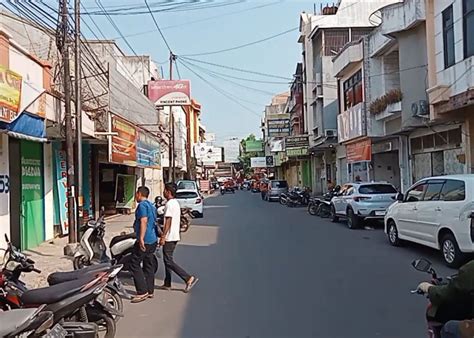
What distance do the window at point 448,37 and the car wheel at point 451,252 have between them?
7.98m

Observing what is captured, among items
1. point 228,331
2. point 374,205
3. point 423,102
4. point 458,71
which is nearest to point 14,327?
point 228,331

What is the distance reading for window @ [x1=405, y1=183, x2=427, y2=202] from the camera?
1328 cm

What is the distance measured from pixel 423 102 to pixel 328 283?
12396 mm

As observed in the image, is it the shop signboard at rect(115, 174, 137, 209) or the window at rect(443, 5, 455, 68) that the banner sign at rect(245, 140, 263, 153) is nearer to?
the shop signboard at rect(115, 174, 137, 209)

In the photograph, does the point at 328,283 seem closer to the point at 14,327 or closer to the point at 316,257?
the point at 316,257

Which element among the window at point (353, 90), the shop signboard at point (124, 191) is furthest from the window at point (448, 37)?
the shop signboard at point (124, 191)

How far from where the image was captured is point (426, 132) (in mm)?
23047

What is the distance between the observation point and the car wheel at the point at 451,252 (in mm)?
10875

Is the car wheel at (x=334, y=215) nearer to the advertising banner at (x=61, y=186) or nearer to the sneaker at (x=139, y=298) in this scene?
the advertising banner at (x=61, y=186)

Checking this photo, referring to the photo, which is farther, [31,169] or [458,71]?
[458,71]

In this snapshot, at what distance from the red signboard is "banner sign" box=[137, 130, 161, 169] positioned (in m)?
10.8

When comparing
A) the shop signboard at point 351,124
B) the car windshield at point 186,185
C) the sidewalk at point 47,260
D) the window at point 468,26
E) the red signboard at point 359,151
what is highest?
the window at point 468,26

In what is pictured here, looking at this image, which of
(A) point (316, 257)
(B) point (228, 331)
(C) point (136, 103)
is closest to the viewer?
(B) point (228, 331)

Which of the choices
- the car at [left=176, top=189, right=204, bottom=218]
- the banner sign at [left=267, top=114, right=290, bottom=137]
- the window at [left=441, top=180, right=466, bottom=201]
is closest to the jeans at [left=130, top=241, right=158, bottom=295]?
the window at [left=441, top=180, right=466, bottom=201]
